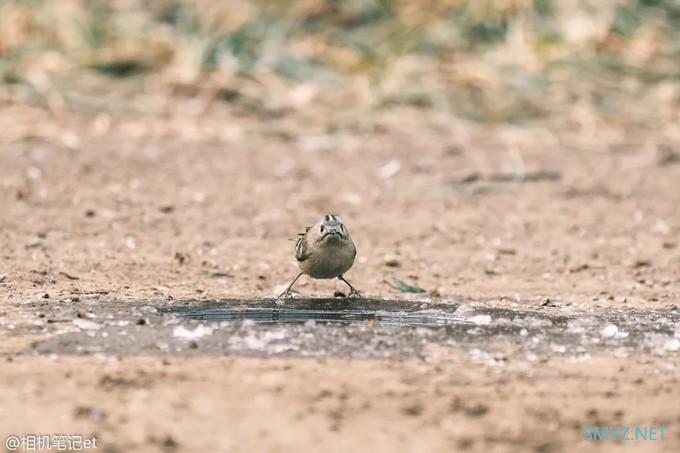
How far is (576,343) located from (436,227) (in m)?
3.25

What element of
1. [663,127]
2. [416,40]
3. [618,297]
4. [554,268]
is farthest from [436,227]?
[416,40]

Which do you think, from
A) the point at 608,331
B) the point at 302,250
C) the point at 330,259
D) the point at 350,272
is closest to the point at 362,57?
the point at 350,272

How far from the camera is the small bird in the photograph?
6.20 meters

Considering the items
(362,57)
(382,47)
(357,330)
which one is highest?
(382,47)

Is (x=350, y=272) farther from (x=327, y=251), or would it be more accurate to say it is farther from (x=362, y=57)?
(x=362, y=57)

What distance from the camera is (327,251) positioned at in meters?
6.21

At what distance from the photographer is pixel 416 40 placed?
12516mm

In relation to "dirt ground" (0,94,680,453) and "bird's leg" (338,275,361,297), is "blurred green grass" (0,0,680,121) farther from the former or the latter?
"bird's leg" (338,275,361,297)

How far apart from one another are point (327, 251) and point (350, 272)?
1.43 m

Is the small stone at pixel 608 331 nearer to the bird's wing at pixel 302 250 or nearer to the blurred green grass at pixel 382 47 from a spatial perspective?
the bird's wing at pixel 302 250

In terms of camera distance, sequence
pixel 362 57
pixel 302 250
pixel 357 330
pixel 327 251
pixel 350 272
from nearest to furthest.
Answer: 1. pixel 357 330
2. pixel 327 251
3. pixel 302 250
4. pixel 350 272
5. pixel 362 57

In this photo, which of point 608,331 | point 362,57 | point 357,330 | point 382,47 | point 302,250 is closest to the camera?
point 357,330

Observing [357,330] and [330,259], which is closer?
[357,330]

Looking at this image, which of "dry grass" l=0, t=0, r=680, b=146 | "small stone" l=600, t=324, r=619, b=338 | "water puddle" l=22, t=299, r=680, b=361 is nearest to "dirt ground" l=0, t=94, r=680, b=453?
"water puddle" l=22, t=299, r=680, b=361
